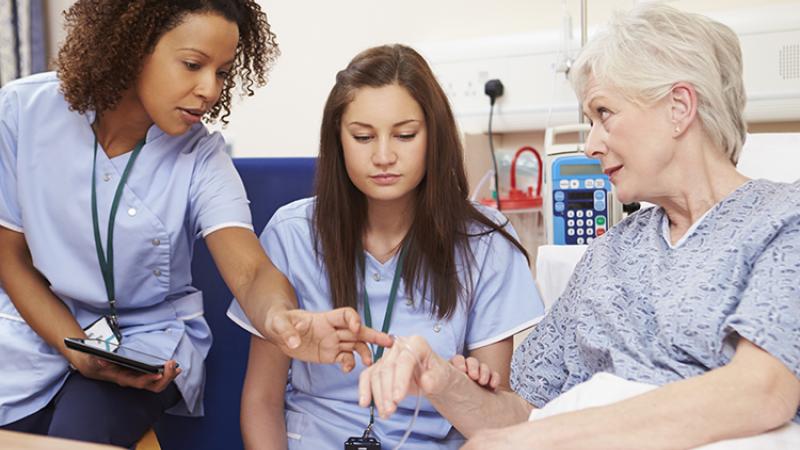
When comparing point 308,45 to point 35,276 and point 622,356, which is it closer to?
point 35,276

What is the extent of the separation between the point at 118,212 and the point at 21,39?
93.3 inches

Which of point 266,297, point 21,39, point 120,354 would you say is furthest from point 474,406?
point 21,39

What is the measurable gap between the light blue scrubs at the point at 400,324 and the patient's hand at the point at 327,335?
0.24 meters

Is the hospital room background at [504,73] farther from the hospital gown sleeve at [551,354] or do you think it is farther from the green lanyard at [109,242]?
the green lanyard at [109,242]

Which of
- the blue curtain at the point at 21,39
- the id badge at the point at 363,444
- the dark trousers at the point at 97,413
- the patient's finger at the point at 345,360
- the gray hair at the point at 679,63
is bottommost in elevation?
the id badge at the point at 363,444

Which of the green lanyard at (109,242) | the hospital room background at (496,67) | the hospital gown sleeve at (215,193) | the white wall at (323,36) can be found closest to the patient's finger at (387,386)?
the hospital gown sleeve at (215,193)

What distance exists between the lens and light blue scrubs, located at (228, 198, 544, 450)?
1617 millimetres

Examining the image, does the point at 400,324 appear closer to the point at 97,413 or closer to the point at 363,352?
the point at 363,352

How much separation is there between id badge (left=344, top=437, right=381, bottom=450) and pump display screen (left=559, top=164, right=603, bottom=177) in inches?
37.8

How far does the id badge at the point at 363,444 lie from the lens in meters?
1.53

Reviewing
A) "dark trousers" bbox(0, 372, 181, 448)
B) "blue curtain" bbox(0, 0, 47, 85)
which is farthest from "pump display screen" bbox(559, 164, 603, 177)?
"blue curtain" bbox(0, 0, 47, 85)

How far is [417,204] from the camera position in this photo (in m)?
1.71

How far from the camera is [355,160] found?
5.33ft

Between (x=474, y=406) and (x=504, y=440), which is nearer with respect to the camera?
(x=504, y=440)
